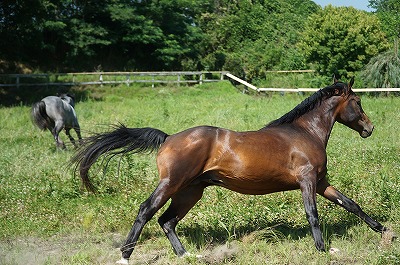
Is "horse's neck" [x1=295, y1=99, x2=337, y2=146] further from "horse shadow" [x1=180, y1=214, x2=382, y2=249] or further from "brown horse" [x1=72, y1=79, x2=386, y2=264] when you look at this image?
"horse shadow" [x1=180, y1=214, x2=382, y2=249]

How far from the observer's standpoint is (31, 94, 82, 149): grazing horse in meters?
14.9

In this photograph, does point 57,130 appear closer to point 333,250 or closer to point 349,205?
point 349,205

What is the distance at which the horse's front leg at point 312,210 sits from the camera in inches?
232

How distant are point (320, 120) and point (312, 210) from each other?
4.12 ft

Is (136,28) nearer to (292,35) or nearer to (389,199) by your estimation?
(292,35)

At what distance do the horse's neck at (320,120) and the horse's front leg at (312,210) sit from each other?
2.52ft

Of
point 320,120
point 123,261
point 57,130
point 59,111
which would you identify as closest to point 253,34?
point 59,111

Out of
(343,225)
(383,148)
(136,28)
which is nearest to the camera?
(343,225)

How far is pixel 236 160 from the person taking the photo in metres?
6.00

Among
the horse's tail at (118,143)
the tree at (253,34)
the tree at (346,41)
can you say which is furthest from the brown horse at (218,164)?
the tree at (253,34)

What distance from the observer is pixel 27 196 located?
8672mm

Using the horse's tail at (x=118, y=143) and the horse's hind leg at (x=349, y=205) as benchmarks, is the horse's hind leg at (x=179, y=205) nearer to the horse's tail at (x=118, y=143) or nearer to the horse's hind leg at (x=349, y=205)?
the horse's tail at (x=118, y=143)

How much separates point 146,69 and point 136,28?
3294 millimetres

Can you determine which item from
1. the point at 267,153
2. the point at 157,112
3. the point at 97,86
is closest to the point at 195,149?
the point at 267,153
